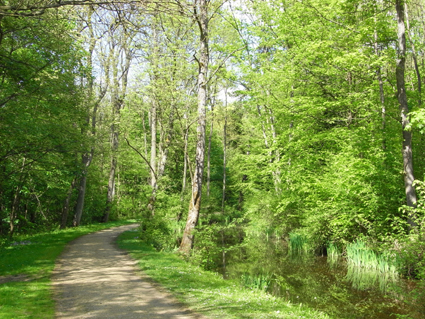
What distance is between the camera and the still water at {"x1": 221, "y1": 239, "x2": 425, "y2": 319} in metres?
7.67

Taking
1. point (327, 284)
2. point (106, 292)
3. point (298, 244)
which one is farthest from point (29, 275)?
point (298, 244)

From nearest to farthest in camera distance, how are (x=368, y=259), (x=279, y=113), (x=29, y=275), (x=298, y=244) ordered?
(x=29, y=275), (x=368, y=259), (x=298, y=244), (x=279, y=113)

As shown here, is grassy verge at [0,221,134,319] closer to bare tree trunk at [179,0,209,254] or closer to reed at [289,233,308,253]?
bare tree trunk at [179,0,209,254]

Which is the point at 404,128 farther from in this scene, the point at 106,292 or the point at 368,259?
the point at 106,292

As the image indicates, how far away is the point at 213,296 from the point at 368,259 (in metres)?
6.91

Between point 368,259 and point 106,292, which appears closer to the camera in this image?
point 106,292

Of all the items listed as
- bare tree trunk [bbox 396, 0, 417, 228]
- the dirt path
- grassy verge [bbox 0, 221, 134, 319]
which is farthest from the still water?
grassy verge [bbox 0, 221, 134, 319]

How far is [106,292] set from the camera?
263 inches

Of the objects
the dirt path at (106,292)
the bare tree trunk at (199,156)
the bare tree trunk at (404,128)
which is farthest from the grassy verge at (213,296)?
the bare tree trunk at (404,128)

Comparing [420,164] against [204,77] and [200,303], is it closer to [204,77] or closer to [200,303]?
[204,77]

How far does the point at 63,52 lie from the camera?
11.1 meters

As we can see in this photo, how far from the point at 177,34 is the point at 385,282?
47.8 feet

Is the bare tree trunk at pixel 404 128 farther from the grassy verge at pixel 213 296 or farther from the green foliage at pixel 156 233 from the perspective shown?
the green foliage at pixel 156 233

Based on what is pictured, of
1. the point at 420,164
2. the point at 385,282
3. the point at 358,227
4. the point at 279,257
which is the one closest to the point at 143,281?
the point at 385,282
